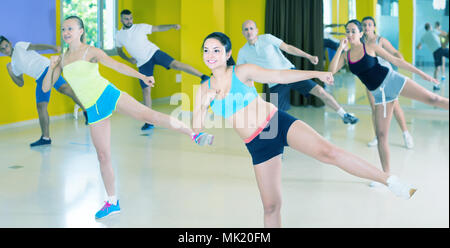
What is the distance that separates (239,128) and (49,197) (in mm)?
2236

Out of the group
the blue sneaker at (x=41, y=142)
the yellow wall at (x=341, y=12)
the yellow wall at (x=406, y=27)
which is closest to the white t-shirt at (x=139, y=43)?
the blue sneaker at (x=41, y=142)

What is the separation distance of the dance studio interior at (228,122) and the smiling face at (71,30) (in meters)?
0.01

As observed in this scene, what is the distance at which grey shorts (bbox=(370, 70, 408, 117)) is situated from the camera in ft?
14.3

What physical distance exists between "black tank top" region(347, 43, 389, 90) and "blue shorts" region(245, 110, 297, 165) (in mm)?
1827

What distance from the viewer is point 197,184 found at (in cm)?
481

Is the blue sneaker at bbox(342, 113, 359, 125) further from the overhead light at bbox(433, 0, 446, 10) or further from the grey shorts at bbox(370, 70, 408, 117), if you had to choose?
the overhead light at bbox(433, 0, 446, 10)

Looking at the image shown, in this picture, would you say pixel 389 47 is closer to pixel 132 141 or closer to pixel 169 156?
pixel 169 156

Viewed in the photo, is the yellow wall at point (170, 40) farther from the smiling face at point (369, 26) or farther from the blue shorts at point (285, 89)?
the smiling face at point (369, 26)

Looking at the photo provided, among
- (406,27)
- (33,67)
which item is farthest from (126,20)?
(406,27)

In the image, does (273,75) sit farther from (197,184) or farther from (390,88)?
(197,184)

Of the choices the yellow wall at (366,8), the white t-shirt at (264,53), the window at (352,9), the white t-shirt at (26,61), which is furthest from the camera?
the window at (352,9)

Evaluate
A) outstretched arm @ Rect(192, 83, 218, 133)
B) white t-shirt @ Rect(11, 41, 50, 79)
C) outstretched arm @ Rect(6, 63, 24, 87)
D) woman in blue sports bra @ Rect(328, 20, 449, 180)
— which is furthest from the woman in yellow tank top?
outstretched arm @ Rect(6, 63, 24, 87)

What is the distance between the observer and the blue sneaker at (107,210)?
3.90 meters

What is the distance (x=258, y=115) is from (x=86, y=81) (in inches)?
55.1
